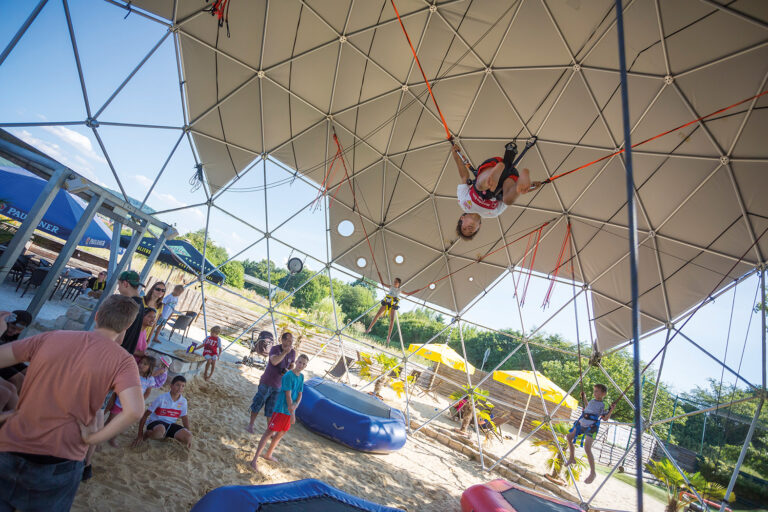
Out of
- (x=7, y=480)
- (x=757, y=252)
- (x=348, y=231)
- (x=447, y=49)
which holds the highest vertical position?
(x=447, y=49)

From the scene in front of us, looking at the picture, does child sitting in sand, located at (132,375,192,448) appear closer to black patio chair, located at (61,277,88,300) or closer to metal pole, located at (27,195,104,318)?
metal pole, located at (27,195,104,318)

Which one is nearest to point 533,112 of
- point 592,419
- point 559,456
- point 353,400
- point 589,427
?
point 592,419

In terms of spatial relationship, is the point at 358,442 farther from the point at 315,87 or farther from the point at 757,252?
the point at 757,252

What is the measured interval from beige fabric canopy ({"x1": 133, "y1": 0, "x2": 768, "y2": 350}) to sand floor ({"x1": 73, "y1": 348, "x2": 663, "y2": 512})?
17.0 feet

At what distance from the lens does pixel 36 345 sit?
1880 millimetres

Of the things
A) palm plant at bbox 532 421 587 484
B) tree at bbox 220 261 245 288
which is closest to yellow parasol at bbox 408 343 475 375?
palm plant at bbox 532 421 587 484

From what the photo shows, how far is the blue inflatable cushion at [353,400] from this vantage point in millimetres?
8125

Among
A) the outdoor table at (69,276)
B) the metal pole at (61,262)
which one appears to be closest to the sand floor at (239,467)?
the metal pole at (61,262)

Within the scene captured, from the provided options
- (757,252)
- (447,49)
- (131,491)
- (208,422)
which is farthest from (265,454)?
(757,252)

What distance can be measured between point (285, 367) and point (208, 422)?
1.50 meters

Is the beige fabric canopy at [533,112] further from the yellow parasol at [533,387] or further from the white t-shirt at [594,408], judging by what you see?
the yellow parasol at [533,387]

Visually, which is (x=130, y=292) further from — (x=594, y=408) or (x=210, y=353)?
(x=594, y=408)

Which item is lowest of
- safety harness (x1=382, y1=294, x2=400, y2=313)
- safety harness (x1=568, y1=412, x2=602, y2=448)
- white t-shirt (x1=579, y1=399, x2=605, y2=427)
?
safety harness (x1=568, y1=412, x2=602, y2=448)

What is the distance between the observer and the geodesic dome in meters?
5.77
